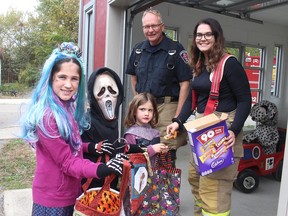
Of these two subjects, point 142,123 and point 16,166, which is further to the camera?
point 16,166

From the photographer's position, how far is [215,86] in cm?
215

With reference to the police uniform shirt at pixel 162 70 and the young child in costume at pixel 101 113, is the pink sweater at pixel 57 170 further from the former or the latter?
the police uniform shirt at pixel 162 70

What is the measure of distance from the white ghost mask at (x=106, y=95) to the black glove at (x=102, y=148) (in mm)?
206

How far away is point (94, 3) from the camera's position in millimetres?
5703

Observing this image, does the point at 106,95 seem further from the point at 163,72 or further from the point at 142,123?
the point at 163,72

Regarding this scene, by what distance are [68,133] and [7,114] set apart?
12.1 meters

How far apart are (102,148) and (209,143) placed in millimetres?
639

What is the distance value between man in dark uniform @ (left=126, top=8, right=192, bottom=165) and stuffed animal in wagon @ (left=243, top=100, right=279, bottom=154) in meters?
1.93

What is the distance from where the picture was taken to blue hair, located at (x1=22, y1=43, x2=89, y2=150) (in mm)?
1735

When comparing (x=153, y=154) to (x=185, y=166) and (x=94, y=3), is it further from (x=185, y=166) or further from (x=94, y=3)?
(x=94, y=3)

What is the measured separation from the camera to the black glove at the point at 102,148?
6.31 ft

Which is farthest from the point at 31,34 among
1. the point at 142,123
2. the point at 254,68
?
the point at 142,123

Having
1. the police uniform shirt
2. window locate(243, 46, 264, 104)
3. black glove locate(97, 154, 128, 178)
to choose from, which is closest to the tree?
window locate(243, 46, 264, 104)

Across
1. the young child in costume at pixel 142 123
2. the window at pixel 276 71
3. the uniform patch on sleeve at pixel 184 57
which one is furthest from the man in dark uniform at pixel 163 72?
the window at pixel 276 71
